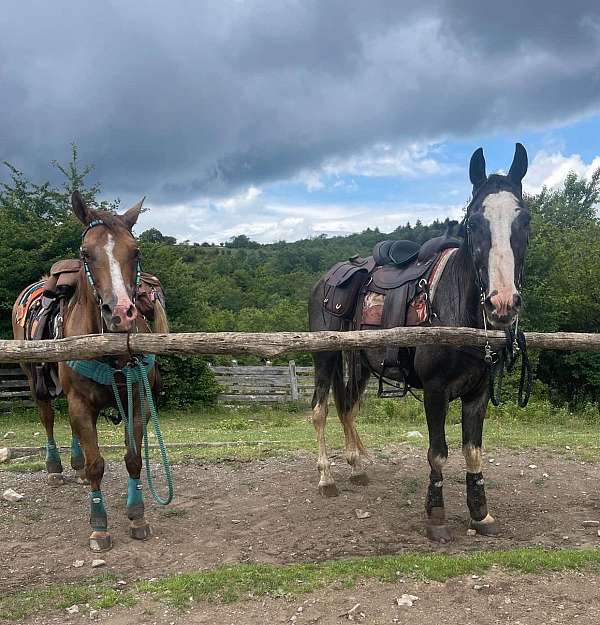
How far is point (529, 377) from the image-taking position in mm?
4766

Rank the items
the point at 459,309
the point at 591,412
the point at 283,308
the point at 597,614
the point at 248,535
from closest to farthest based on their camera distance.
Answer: the point at 597,614
the point at 459,309
the point at 248,535
the point at 591,412
the point at 283,308

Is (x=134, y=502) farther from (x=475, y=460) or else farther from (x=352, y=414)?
(x=475, y=460)

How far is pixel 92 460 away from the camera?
4977mm

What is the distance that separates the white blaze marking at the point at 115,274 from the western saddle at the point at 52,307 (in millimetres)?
676

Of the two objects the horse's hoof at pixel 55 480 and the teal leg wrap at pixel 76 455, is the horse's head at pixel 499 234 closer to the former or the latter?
the teal leg wrap at pixel 76 455

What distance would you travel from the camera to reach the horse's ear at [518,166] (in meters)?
4.55

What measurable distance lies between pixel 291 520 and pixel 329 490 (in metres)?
0.79

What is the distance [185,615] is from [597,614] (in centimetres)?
262

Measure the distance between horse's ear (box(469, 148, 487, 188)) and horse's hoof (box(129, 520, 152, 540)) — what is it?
4268mm

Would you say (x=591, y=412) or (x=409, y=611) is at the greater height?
(x=409, y=611)

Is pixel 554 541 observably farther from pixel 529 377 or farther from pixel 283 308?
pixel 283 308

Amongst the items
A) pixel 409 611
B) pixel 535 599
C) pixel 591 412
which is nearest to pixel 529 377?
pixel 535 599

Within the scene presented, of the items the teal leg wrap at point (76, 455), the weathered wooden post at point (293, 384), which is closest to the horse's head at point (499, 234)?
the teal leg wrap at point (76, 455)

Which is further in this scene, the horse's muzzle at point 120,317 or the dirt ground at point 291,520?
the dirt ground at point 291,520
